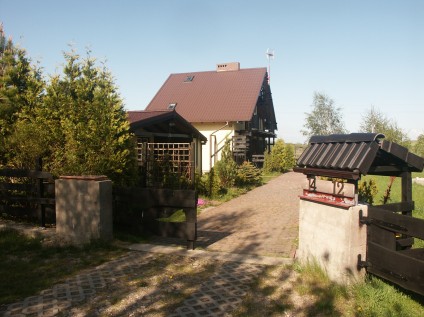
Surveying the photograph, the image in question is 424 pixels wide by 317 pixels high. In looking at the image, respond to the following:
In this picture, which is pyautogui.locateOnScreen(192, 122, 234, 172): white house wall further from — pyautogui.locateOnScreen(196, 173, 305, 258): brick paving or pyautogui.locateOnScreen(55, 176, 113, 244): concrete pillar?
pyautogui.locateOnScreen(55, 176, 113, 244): concrete pillar

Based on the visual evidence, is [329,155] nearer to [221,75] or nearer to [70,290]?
[70,290]

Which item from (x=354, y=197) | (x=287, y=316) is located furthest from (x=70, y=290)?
(x=354, y=197)

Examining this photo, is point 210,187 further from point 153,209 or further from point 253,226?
point 153,209

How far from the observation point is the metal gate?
3461 mm

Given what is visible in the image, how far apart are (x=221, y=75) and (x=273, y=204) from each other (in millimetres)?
17851

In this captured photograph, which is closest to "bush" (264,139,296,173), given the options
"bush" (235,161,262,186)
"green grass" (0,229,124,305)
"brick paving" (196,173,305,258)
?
"bush" (235,161,262,186)

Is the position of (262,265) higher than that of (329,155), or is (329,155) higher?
(329,155)

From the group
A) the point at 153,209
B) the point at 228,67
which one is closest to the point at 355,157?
the point at 153,209

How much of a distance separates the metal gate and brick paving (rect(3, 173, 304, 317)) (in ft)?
5.00

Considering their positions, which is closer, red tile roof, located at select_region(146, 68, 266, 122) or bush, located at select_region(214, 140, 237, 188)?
bush, located at select_region(214, 140, 237, 188)

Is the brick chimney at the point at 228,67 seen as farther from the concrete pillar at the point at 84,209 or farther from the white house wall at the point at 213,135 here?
the concrete pillar at the point at 84,209

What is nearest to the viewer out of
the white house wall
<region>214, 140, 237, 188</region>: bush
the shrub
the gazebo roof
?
the gazebo roof

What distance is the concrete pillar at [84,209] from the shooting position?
19.1 ft

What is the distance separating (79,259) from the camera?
5305 millimetres
